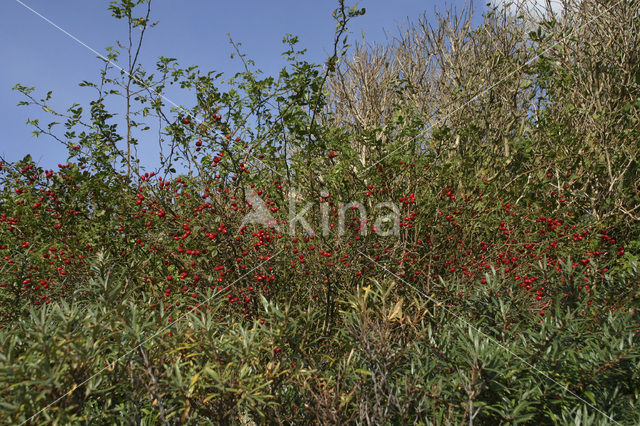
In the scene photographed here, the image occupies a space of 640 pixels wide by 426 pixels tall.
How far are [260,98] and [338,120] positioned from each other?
780 centimetres

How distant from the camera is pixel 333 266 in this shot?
3.49 metres

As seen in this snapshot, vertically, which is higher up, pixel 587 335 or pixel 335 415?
pixel 335 415

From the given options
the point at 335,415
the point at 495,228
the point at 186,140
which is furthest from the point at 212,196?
the point at 495,228

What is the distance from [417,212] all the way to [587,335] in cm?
228

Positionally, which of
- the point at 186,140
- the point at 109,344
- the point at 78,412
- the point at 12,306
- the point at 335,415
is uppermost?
the point at 186,140

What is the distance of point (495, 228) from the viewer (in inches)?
194

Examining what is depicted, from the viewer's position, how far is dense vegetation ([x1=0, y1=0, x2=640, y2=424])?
4.78ft

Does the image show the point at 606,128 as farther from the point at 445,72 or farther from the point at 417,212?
the point at 445,72

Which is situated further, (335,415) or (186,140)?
(186,140)

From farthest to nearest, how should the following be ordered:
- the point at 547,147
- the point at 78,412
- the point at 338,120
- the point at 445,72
→ the point at 338,120, the point at 445,72, the point at 547,147, the point at 78,412

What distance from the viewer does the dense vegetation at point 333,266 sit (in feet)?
4.78

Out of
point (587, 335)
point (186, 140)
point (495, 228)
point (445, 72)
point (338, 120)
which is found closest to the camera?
point (587, 335)

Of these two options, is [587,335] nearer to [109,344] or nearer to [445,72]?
[109,344]

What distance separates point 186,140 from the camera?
4211mm
